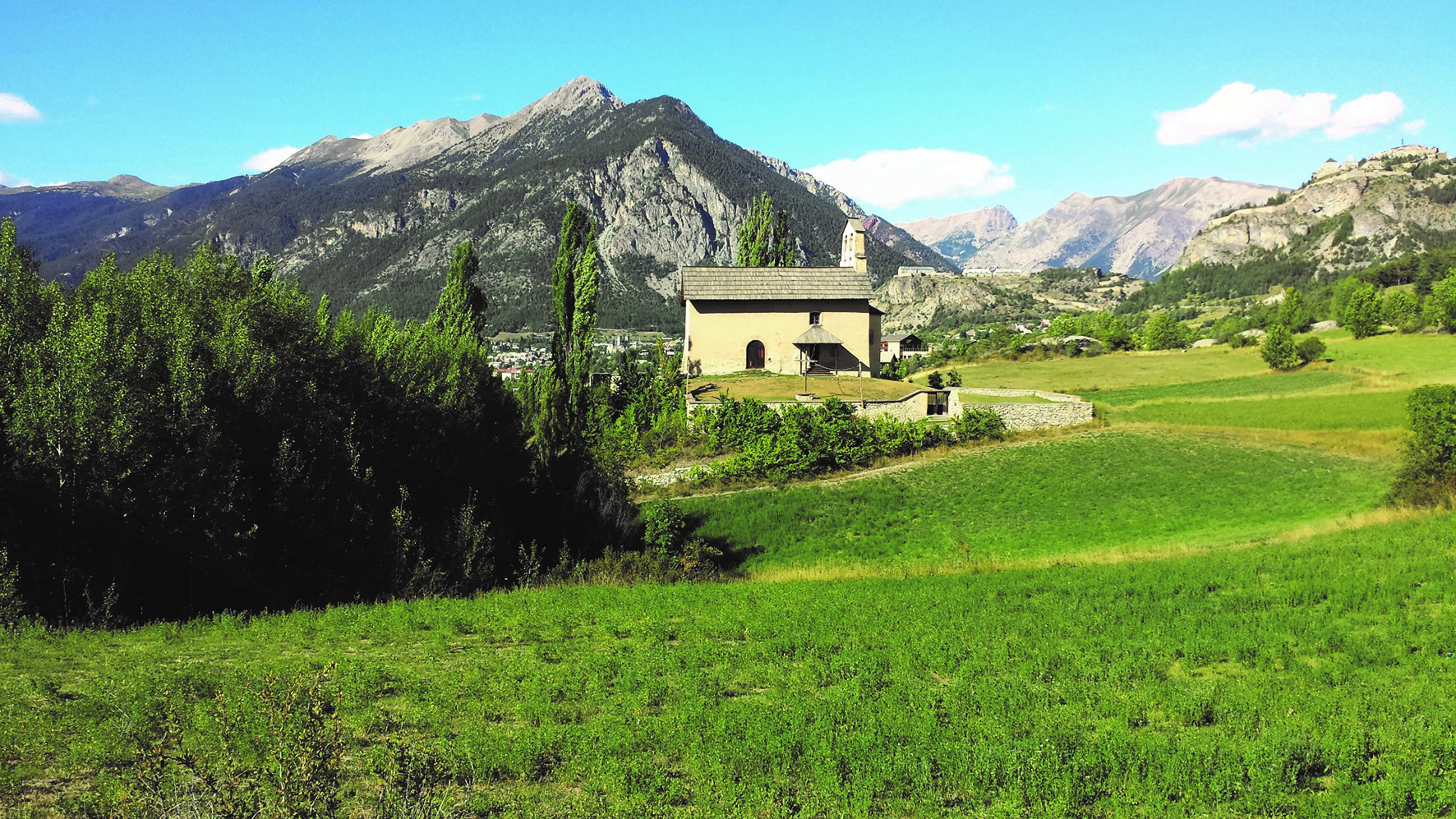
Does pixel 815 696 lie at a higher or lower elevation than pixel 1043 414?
lower

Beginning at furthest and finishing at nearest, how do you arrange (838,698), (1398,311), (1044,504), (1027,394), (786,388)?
(1398,311) → (1027,394) → (786,388) → (1044,504) → (838,698)

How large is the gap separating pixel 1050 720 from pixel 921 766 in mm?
2002

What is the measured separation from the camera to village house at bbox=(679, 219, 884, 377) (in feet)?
150

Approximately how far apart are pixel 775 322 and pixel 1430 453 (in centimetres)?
2967

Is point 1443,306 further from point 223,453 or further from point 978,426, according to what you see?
point 223,453

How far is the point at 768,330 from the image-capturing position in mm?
46156

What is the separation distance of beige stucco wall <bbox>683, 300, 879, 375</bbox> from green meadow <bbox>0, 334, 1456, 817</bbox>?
27111 millimetres

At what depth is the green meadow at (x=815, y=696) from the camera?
659cm

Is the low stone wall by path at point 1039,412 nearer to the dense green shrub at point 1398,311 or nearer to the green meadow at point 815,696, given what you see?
the green meadow at point 815,696

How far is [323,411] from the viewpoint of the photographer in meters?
16.1

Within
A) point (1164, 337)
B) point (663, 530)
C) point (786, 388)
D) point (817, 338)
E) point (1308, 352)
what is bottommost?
point (663, 530)

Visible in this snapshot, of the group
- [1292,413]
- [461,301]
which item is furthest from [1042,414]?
[461,301]

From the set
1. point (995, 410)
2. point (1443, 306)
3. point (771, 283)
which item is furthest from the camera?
point (1443, 306)

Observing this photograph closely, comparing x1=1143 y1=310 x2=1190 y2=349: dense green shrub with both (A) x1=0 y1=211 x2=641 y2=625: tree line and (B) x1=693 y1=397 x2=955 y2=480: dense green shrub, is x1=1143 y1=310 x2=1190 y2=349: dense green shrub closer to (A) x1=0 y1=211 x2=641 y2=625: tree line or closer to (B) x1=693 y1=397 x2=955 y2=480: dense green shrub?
(B) x1=693 y1=397 x2=955 y2=480: dense green shrub
